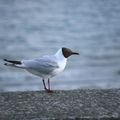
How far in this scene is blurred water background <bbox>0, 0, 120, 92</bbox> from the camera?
31.9 feet

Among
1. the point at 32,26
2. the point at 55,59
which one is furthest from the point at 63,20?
the point at 55,59

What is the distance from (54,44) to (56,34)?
180 centimetres

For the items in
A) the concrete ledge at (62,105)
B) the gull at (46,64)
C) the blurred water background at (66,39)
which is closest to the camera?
the concrete ledge at (62,105)

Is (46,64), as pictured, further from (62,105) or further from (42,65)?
(62,105)

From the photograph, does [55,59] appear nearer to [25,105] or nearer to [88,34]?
[25,105]

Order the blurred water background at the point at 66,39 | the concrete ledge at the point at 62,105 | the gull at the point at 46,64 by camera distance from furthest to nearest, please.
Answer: the blurred water background at the point at 66,39 → the gull at the point at 46,64 → the concrete ledge at the point at 62,105

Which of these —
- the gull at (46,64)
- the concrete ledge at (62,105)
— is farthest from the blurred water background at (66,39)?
the concrete ledge at (62,105)

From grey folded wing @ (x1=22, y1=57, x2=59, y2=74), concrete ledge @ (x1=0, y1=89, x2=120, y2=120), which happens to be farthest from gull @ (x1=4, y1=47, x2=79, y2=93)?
concrete ledge @ (x1=0, y1=89, x2=120, y2=120)

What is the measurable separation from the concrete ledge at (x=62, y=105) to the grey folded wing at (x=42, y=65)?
0.56ft

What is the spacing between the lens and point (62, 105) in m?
3.48

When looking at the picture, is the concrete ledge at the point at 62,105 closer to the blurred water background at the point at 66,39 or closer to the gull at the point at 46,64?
the gull at the point at 46,64

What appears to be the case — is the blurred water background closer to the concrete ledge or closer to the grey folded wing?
the grey folded wing

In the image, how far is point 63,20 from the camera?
18.1 metres

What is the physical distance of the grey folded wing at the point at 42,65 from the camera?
3.84 m
